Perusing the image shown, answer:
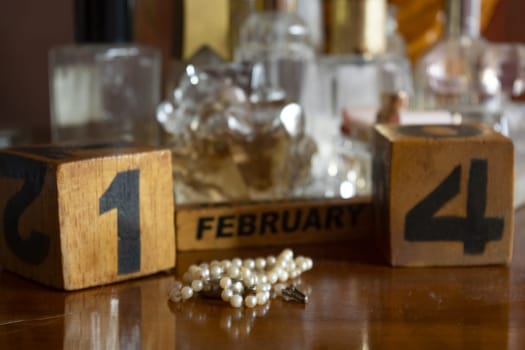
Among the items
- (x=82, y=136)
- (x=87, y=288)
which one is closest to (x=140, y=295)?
(x=87, y=288)

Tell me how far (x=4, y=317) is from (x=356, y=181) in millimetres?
361

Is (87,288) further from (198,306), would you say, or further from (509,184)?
(509,184)

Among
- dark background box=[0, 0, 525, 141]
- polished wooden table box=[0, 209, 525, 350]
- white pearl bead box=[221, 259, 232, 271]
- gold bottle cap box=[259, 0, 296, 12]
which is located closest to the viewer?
polished wooden table box=[0, 209, 525, 350]

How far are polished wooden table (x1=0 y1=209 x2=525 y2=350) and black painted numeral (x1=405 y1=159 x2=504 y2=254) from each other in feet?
0.06

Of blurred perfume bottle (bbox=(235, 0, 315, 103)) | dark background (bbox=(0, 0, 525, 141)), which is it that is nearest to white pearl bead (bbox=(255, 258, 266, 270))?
blurred perfume bottle (bbox=(235, 0, 315, 103))

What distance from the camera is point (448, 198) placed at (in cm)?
51

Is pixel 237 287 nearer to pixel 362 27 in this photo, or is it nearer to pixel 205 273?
pixel 205 273

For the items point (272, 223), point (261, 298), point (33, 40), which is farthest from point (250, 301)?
point (33, 40)

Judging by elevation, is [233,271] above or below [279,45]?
below

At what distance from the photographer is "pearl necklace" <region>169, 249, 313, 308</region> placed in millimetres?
451

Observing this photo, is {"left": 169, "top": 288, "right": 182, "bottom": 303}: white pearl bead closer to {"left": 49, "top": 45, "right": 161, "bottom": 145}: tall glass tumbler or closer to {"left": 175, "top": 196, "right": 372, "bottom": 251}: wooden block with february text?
{"left": 175, "top": 196, "right": 372, "bottom": 251}: wooden block with february text

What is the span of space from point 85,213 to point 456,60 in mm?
460

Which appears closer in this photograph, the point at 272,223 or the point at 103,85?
the point at 272,223

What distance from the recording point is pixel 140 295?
466 mm
